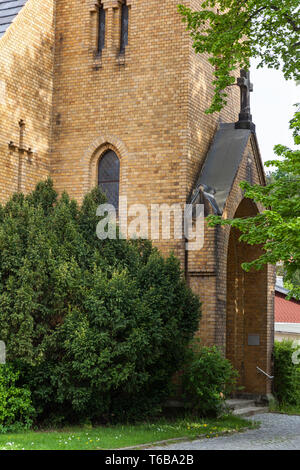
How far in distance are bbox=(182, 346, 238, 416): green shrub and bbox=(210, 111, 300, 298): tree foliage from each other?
6.98ft

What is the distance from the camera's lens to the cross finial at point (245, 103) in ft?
53.0

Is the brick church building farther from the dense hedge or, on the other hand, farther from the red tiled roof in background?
the red tiled roof in background

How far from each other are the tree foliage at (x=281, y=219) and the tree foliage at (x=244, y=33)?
2.79 metres

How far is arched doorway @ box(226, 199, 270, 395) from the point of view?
17.0 meters

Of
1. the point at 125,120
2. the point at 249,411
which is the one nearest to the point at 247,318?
the point at 249,411

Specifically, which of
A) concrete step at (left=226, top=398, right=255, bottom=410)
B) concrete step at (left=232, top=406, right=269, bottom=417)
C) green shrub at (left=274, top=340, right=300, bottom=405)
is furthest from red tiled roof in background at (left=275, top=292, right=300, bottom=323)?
concrete step at (left=232, top=406, right=269, bottom=417)

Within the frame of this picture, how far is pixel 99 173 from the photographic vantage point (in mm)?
15680

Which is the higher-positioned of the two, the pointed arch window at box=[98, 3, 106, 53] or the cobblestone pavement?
the pointed arch window at box=[98, 3, 106, 53]

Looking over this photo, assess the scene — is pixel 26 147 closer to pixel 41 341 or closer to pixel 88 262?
pixel 88 262

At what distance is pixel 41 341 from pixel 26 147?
5.51m

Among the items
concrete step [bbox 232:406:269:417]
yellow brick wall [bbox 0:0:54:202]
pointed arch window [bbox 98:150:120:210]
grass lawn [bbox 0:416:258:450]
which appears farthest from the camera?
pointed arch window [bbox 98:150:120:210]

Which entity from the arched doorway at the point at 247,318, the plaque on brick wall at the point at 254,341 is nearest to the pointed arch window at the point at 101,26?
the arched doorway at the point at 247,318
